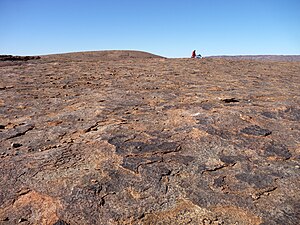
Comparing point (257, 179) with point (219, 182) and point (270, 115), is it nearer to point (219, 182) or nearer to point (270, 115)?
point (219, 182)

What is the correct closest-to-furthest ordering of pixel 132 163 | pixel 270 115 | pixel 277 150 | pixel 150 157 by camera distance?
pixel 132 163, pixel 150 157, pixel 277 150, pixel 270 115

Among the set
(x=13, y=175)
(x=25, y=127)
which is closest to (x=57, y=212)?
(x=13, y=175)

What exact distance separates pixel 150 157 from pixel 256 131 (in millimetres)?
1683

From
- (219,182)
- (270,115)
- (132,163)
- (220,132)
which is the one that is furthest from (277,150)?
(132,163)

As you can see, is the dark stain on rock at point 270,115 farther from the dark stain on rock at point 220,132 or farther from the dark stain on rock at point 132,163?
the dark stain on rock at point 132,163

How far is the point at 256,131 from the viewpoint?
13.9 feet

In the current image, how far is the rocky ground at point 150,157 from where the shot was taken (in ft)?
8.63

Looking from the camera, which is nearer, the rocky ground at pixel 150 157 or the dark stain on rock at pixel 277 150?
the rocky ground at pixel 150 157

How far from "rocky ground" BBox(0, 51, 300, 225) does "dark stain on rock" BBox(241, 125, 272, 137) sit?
0.03 metres

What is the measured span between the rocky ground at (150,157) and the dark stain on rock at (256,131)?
0.03 m

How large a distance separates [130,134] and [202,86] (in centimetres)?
350

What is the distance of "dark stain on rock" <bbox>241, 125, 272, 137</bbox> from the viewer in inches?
164

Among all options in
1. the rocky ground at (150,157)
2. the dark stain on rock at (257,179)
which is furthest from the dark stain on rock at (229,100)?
the dark stain on rock at (257,179)

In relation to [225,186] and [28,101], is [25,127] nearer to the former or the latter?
[28,101]
